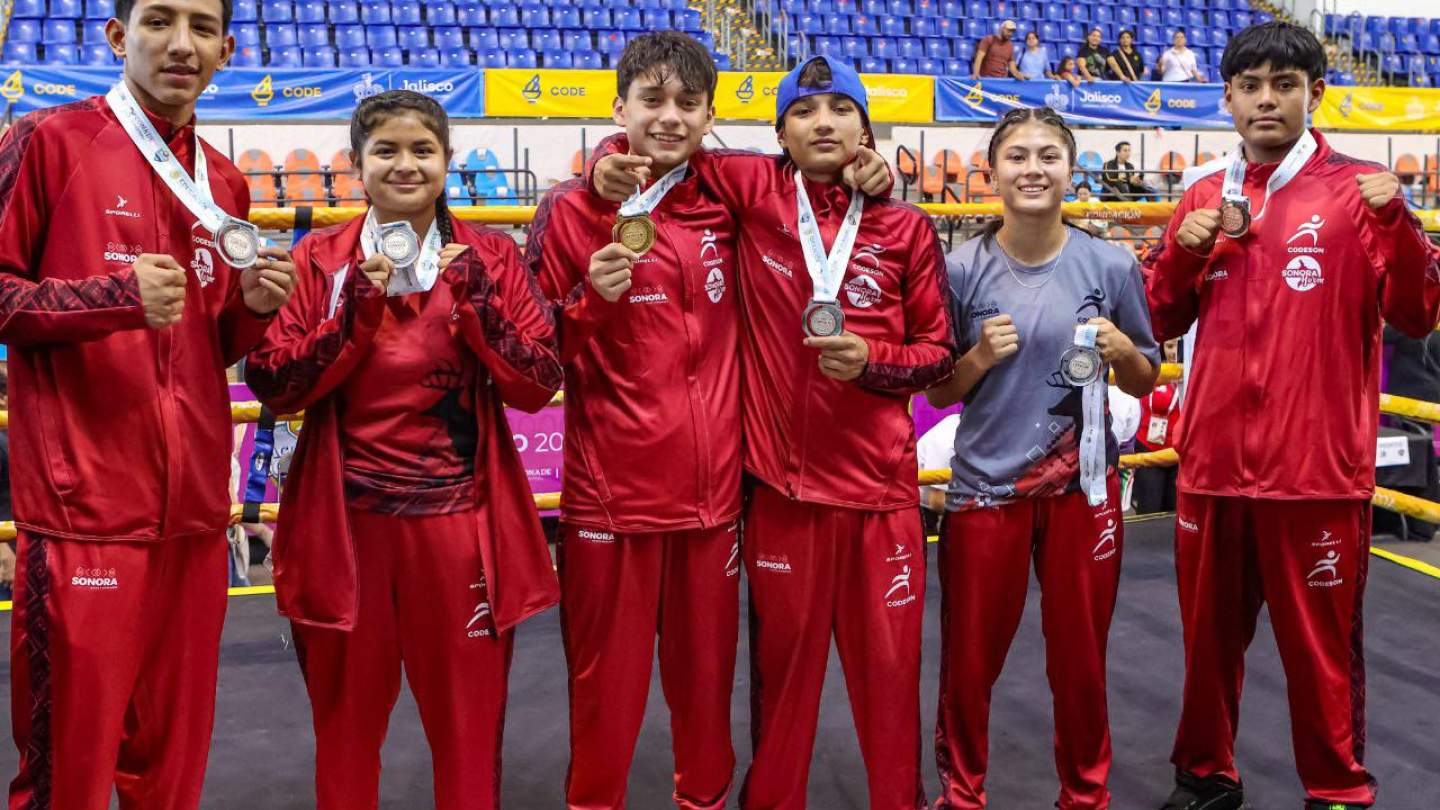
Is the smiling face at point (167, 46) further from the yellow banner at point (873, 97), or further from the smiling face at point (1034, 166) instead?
the yellow banner at point (873, 97)

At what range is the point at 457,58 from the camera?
14742 mm

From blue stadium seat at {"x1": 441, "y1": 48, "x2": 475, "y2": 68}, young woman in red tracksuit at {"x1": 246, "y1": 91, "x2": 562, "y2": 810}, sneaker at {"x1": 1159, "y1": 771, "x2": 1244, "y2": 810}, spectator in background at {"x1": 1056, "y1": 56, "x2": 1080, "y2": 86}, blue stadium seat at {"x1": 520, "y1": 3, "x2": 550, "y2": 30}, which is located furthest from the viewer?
spectator in background at {"x1": 1056, "y1": 56, "x2": 1080, "y2": 86}

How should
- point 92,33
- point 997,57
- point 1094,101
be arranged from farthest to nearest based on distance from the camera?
point 997,57
point 1094,101
point 92,33

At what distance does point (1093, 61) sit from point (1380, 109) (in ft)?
12.1

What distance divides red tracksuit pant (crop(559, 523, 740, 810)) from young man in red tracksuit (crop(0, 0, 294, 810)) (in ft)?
2.69

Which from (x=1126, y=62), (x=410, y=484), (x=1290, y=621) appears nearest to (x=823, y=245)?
(x=410, y=484)

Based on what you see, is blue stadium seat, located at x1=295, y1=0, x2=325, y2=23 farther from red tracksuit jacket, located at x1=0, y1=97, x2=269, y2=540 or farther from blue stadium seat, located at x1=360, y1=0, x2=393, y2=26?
red tracksuit jacket, located at x1=0, y1=97, x2=269, y2=540

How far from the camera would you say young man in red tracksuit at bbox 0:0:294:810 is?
235 cm

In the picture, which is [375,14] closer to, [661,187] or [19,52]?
[19,52]

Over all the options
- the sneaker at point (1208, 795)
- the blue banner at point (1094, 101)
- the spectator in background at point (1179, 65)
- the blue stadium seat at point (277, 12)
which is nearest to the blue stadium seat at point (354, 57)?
the blue stadium seat at point (277, 12)

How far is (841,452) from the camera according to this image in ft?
9.43

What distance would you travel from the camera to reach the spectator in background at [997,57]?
16034mm

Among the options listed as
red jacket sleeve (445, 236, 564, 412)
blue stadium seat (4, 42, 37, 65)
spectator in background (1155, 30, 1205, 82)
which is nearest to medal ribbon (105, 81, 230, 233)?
red jacket sleeve (445, 236, 564, 412)

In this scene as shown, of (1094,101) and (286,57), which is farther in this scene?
(1094,101)
